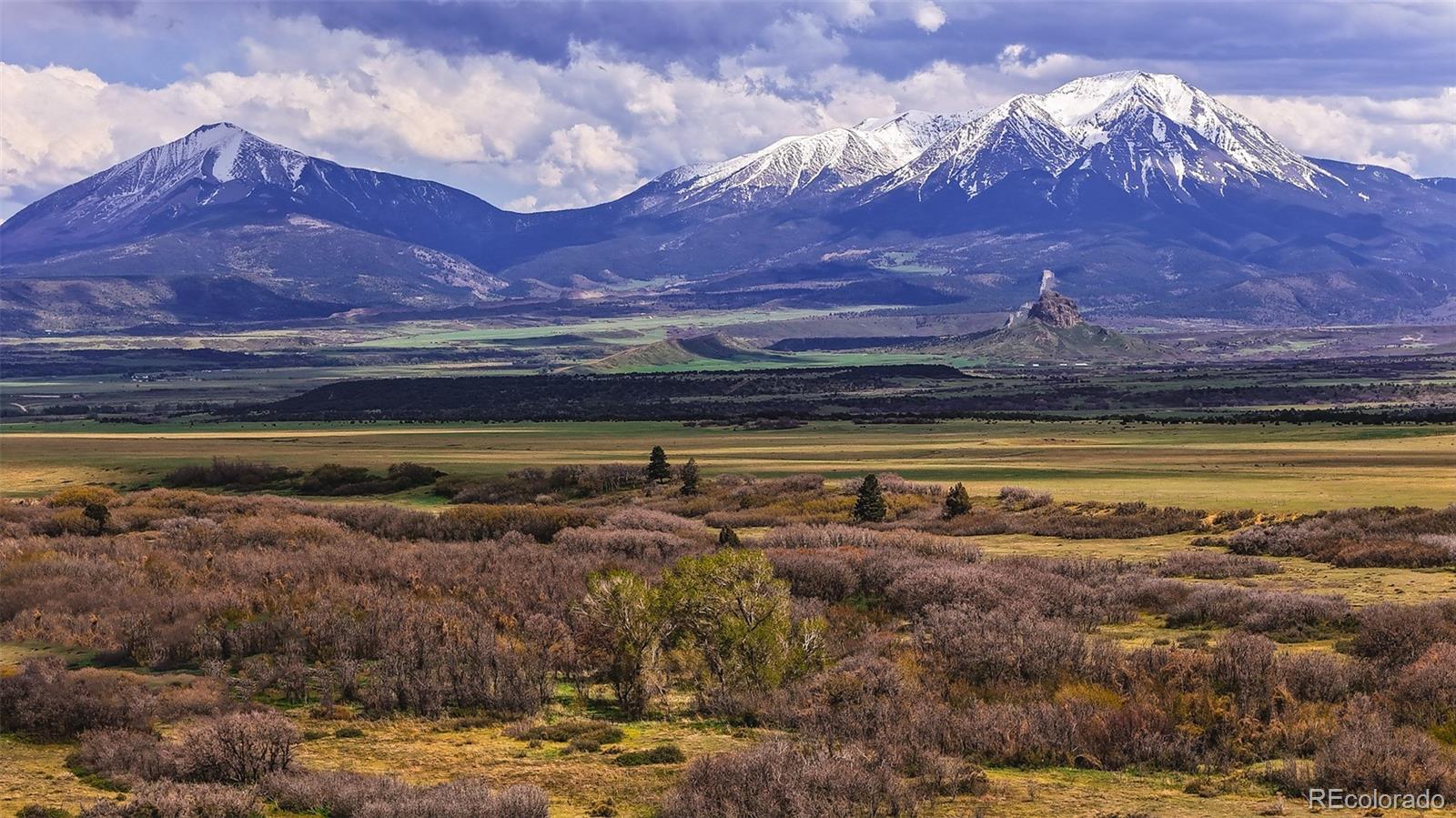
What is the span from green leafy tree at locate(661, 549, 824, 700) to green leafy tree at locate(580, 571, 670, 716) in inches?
20.9

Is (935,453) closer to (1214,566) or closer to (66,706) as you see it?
(1214,566)

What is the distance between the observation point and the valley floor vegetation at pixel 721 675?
1594 cm

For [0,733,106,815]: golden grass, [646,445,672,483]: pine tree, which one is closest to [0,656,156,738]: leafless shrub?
[0,733,106,815]: golden grass

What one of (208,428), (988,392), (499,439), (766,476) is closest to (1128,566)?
(766,476)

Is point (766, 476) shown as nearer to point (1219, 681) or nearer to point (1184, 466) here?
point (1184, 466)

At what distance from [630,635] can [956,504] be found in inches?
991

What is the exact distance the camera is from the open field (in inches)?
2007

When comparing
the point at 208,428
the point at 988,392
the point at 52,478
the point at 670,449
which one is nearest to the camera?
the point at 52,478

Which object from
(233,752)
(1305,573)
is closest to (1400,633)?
(1305,573)

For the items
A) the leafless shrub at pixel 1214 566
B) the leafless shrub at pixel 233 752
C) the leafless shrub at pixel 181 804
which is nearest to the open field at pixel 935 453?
the leafless shrub at pixel 1214 566

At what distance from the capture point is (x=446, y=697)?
21141 millimetres

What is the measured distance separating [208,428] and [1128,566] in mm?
99900

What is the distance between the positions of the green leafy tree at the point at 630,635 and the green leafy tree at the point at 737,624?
53 centimetres

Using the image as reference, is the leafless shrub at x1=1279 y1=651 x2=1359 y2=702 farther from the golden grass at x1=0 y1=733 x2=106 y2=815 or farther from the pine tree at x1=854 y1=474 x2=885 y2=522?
the pine tree at x1=854 y1=474 x2=885 y2=522
